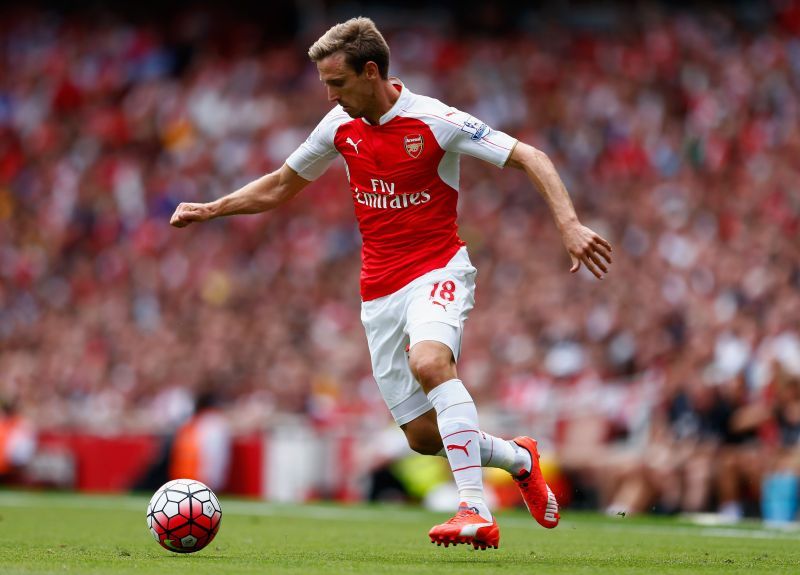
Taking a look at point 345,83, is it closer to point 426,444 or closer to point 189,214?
point 189,214

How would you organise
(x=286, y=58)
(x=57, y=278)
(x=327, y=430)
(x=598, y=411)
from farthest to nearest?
(x=286, y=58), (x=57, y=278), (x=327, y=430), (x=598, y=411)

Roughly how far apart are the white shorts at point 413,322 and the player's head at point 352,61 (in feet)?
3.36

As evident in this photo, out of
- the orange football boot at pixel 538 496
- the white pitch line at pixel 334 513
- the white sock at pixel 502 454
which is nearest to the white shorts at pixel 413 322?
the white sock at pixel 502 454

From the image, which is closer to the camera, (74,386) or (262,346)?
(262,346)

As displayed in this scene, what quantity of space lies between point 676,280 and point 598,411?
2.42 metres

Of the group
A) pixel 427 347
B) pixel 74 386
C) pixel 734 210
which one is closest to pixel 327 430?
pixel 734 210

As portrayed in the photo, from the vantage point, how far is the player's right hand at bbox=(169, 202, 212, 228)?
24.6 ft

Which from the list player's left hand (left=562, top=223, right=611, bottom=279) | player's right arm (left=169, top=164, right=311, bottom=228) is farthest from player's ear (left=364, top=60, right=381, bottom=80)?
player's left hand (left=562, top=223, right=611, bottom=279)

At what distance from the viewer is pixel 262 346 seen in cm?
1928

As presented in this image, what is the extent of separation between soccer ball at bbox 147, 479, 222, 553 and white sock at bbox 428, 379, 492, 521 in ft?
4.27

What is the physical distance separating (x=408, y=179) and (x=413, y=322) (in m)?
0.79

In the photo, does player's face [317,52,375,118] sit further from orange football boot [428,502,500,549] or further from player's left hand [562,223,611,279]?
orange football boot [428,502,500,549]

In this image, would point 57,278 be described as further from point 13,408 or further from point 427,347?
point 427,347

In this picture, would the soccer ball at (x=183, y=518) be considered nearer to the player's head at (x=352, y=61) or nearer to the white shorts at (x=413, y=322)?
the white shorts at (x=413, y=322)
